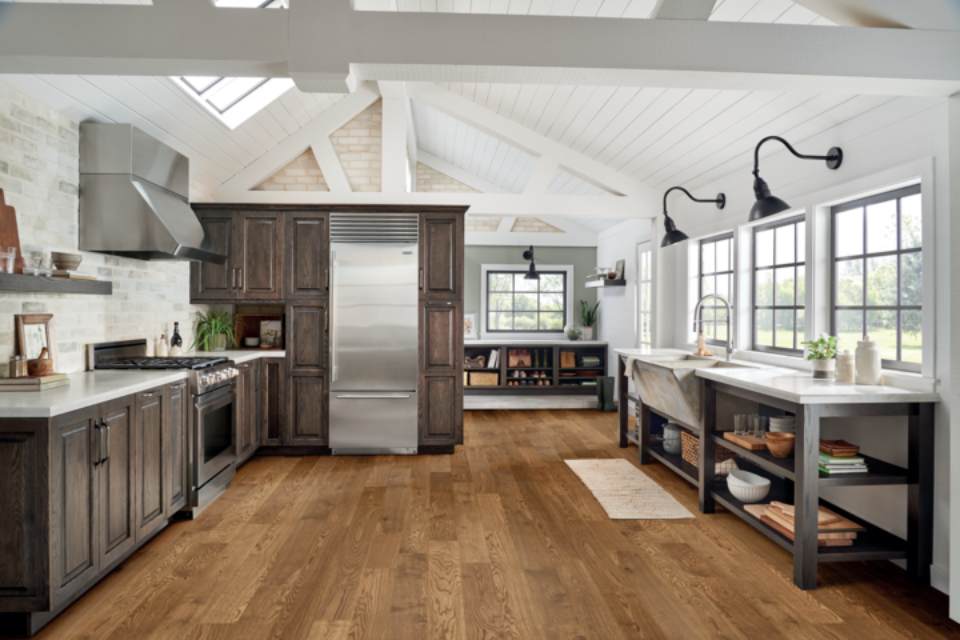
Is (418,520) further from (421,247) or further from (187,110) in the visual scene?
(187,110)

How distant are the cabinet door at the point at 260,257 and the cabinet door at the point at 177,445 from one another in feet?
6.01

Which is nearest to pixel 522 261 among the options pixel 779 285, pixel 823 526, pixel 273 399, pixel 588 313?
pixel 588 313

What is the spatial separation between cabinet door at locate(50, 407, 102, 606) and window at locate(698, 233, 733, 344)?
4.35 metres

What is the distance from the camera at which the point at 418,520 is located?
372cm

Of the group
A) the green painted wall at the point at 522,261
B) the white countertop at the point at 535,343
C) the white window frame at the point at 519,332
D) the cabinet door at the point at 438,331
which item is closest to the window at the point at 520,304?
the white window frame at the point at 519,332

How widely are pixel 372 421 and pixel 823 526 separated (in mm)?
3659

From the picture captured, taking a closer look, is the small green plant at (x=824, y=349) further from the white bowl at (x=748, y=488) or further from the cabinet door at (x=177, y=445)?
the cabinet door at (x=177, y=445)

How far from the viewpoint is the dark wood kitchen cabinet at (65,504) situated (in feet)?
7.82

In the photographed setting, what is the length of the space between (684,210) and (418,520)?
12.5 ft

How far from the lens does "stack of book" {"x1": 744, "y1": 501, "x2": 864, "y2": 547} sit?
294 cm

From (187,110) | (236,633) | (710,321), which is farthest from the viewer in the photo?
(710,321)

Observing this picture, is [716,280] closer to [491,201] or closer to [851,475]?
[491,201]

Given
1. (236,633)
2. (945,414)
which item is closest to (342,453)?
(236,633)

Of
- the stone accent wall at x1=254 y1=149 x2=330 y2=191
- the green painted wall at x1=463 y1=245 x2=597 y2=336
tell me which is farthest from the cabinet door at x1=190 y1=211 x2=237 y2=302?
the green painted wall at x1=463 y1=245 x2=597 y2=336
